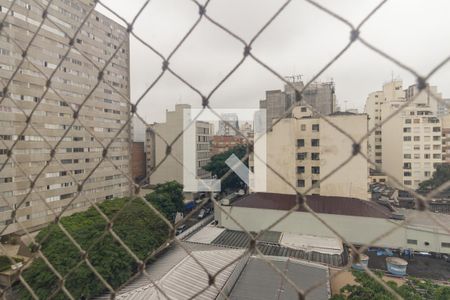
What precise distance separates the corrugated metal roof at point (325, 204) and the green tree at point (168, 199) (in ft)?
5.00

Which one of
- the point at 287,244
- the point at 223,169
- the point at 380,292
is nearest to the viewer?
the point at 380,292

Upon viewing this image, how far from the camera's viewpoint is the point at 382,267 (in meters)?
4.61

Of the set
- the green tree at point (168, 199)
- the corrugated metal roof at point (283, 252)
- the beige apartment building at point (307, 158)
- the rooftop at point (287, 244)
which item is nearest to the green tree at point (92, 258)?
the rooftop at point (287, 244)

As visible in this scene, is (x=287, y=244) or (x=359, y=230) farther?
(x=359, y=230)

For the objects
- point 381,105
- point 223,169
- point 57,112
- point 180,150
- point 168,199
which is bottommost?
point 168,199

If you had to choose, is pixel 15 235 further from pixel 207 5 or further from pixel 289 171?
pixel 207 5

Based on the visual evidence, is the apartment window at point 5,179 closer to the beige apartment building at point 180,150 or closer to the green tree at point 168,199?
the green tree at point 168,199

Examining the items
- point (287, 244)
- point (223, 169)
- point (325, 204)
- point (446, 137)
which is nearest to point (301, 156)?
point (325, 204)

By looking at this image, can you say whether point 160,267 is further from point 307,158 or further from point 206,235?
point 307,158

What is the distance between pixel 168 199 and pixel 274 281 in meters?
3.73

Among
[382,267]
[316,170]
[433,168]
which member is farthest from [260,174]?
[433,168]

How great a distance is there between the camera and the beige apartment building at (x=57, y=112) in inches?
215

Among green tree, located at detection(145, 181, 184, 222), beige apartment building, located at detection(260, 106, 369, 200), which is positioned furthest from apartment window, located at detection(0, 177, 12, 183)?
beige apartment building, located at detection(260, 106, 369, 200)

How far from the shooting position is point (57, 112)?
6.48 m
